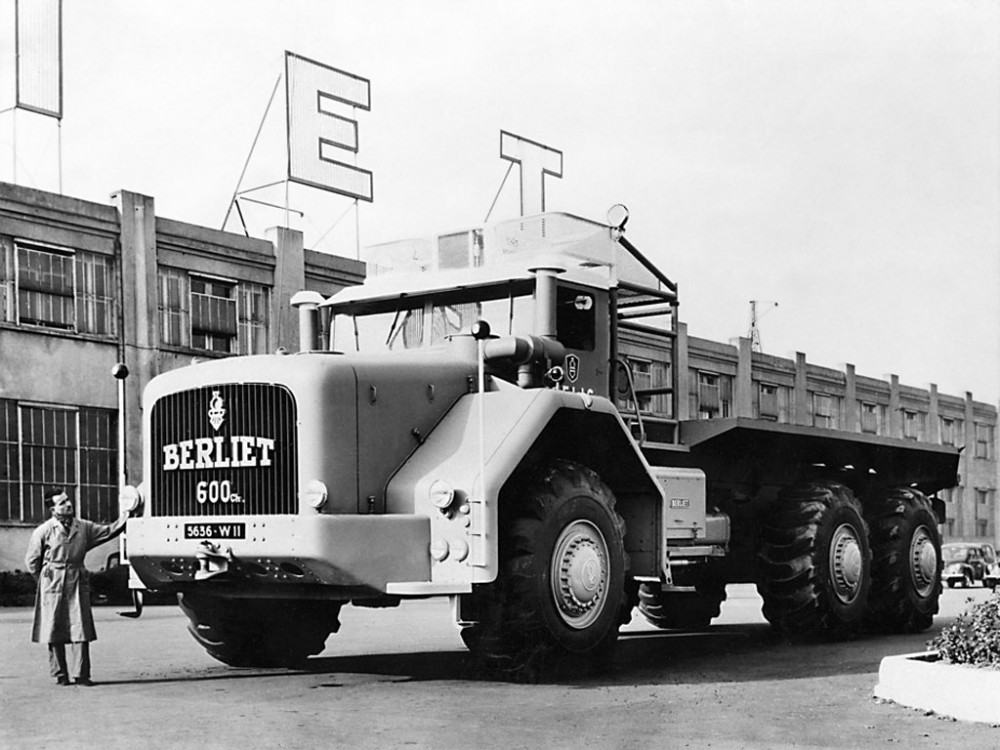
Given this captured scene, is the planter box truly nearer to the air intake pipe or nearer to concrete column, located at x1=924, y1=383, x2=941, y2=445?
the air intake pipe

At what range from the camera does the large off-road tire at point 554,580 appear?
10.5 meters

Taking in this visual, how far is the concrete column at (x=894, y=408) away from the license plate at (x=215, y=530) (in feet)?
167

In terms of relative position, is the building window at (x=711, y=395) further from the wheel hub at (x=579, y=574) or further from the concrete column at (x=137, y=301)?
the wheel hub at (x=579, y=574)

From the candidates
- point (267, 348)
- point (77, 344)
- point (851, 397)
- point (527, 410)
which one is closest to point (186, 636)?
point (527, 410)

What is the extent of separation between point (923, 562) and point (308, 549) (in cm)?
832

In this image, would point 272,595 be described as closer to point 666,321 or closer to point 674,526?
point 674,526

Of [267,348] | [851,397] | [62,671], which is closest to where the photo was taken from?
[62,671]

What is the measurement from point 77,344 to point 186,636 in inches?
585

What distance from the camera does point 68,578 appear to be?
11.8m

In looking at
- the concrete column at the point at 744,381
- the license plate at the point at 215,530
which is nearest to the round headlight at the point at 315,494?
the license plate at the point at 215,530

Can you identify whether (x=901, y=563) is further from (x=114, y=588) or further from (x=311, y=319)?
(x=114, y=588)

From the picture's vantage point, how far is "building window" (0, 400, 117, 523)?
1170 inches

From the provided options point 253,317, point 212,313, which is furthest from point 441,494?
point 253,317

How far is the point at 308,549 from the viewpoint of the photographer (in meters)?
10.1
